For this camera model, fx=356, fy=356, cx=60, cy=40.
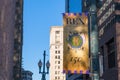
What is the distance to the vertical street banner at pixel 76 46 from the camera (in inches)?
568

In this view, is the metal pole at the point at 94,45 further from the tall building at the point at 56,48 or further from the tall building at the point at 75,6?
the tall building at the point at 56,48

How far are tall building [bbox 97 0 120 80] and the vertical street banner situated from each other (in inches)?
701

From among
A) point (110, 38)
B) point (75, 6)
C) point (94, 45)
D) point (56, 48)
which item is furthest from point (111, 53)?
point (56, 48)

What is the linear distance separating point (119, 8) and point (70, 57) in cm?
2137

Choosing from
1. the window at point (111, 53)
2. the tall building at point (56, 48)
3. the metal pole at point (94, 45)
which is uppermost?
the tall building at point (56, 48)

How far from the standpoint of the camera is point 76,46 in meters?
14.4

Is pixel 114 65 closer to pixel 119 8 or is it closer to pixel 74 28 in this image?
pixel 119 8

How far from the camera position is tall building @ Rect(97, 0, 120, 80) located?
34.4m

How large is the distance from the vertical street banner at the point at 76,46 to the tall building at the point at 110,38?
17810mm

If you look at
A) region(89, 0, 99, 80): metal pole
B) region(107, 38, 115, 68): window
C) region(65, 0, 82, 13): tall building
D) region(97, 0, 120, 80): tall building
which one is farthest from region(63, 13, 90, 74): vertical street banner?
region(65, 0, 82, 13): tall building

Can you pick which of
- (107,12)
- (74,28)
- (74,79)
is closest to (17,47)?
(74,79)

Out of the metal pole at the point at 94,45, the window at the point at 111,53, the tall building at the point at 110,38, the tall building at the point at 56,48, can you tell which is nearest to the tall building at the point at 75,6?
the tall building at the point at 110,38

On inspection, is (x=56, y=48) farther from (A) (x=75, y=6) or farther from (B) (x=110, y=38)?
(B) (x=110, y=38)

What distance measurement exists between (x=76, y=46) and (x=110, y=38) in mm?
22924
